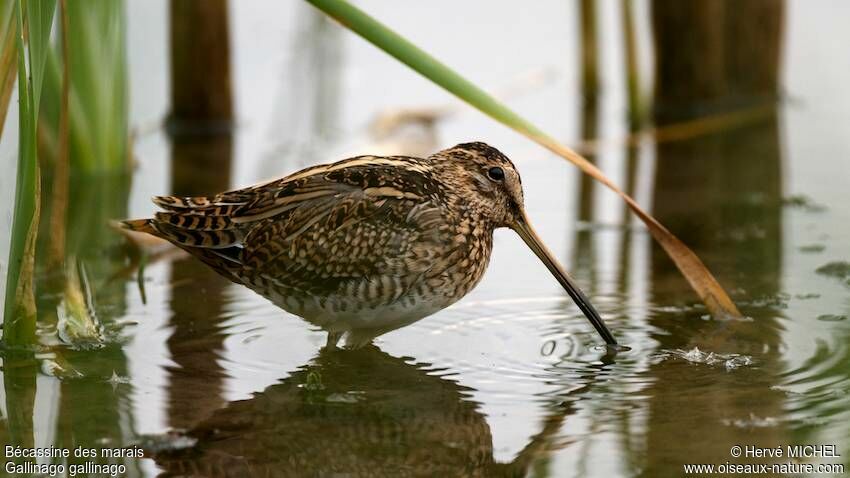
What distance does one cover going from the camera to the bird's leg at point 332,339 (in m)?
5.70

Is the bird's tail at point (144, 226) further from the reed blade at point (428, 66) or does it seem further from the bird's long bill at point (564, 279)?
the bird's long bill at point (564, 279)

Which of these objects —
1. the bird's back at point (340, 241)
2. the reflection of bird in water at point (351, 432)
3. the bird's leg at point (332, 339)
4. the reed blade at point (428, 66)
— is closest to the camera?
the reflection of bird in water at point (351, 432)

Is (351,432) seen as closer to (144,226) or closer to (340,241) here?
(340,241)

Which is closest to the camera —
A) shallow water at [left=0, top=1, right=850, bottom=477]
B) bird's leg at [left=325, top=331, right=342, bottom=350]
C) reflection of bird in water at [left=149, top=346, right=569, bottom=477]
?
reflection of bird in water at [left=149, top=346, right=569, bottom=477]

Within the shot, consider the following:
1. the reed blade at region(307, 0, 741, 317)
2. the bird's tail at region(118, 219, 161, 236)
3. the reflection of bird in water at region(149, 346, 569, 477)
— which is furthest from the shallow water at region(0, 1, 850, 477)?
the reed blade at region(307, 0, 741, 317)

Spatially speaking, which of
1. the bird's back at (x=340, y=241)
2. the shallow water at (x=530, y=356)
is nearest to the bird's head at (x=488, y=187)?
the bird's back at (x=340, y=241)

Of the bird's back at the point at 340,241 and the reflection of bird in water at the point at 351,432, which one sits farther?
the bird's back at the point at 340,241

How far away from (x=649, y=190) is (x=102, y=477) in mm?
4829

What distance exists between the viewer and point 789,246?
23.7ft

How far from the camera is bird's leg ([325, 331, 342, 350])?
18.7ft

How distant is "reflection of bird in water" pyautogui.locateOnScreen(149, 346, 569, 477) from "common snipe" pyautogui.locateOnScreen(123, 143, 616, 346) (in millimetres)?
267

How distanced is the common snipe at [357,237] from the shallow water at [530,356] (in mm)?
240

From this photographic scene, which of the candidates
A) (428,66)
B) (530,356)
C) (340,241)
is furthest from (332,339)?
(428,66)

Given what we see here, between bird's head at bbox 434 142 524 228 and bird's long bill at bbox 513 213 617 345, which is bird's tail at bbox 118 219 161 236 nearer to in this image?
bird's head at bbox 434 142 524 228
